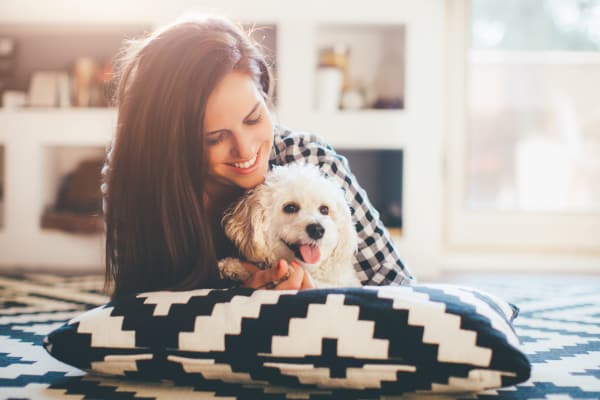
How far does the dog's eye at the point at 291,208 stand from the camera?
1.26m

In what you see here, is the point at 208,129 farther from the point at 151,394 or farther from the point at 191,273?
the point at 151,394

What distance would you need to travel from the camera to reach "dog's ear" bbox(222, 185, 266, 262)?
48.0 inches

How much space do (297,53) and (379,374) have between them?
199 centimetres

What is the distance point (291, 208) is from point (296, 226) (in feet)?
0.17

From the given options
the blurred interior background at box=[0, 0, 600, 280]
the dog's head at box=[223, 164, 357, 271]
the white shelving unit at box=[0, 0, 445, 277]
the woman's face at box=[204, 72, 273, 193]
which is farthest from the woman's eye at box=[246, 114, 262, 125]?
the white shelving unit at box=[0, 0, 445, 277]

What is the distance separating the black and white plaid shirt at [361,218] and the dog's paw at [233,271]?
30 cm

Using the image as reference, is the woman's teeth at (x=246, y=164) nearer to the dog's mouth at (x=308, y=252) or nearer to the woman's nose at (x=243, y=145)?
the woman's nose at (x=243, y=145)

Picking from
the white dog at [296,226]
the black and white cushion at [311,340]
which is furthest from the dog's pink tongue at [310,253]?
the black and white cushion at [311,340]

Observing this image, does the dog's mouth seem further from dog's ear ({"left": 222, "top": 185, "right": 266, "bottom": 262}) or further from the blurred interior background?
the blurred interior background

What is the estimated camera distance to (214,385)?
3.18 ft

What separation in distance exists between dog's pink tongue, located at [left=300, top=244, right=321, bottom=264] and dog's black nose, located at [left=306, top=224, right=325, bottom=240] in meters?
0.03

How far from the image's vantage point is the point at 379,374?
35.1 inches

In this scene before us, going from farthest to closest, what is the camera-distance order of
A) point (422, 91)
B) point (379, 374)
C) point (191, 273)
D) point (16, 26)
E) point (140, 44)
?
point (16, 26), point (422, 91), point (140, 44), point (191, 273), point (379, 374)

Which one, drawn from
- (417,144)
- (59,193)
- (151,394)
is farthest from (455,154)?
(151,394)
